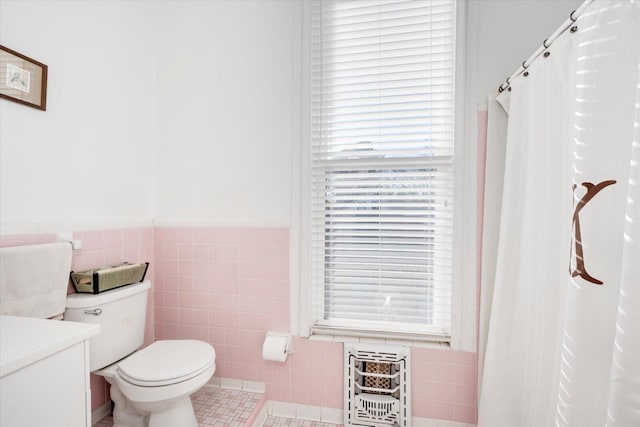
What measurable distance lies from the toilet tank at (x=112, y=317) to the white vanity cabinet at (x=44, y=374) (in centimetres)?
50

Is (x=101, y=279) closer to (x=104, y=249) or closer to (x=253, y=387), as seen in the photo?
(x=104, y=249)

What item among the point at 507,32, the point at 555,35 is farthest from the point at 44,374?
the point at 507,32

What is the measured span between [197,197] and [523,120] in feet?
5.73

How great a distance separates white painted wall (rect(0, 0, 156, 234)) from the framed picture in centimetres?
3

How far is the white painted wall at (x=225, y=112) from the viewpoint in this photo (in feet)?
5.76

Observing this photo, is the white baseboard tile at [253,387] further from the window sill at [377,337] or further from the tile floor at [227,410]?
Result: the window sill at [377,337]

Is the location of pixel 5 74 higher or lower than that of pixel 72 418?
higher

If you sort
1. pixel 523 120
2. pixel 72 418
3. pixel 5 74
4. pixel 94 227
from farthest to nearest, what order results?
pixel 94 227, pixel 523 120, pixel 5 74, pixel 72 418

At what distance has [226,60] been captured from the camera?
5.94 ft

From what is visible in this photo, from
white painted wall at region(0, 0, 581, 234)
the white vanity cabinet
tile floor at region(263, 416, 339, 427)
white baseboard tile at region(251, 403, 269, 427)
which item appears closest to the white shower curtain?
white painted wall at region(0, 0, 581, 234)

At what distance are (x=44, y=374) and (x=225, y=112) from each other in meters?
1.48

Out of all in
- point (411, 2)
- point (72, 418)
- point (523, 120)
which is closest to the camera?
point (72, 418)

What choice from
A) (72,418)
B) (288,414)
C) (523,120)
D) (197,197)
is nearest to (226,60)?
(197,197)

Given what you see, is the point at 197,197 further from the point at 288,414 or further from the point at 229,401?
the point at 288,414
